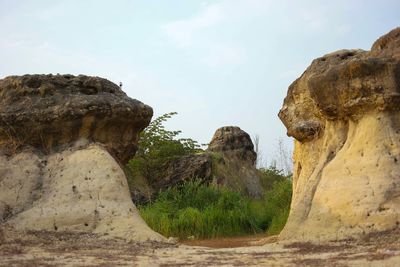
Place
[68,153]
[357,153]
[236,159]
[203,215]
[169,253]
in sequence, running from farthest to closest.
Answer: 1. [236,159]
2. [203,215]
3. [68,153]
4. [357,153]
5. [169,253]

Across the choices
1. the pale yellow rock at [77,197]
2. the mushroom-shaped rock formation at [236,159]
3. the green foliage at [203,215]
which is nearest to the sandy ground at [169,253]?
the pale yellow rock at [77,197]

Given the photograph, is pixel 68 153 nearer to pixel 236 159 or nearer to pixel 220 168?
pixel 220 168

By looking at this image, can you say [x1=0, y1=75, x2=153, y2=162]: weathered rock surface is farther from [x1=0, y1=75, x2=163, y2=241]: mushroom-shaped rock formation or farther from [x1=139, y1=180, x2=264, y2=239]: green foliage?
[x1=139, y1=180, x2=264, y2=239]: green foliage

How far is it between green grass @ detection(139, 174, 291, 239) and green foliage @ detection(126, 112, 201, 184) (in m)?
3.87

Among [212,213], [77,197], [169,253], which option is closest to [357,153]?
[169,253]

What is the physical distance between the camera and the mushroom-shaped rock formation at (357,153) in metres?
6.80

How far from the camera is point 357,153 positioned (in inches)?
294

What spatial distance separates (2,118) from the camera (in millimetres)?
8312

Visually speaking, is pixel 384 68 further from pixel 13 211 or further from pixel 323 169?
pixel 13 211

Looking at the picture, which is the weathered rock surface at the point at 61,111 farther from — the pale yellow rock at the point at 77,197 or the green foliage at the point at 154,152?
the green foliage at the point at 154,152

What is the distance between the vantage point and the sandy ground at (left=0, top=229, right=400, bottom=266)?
4719mm

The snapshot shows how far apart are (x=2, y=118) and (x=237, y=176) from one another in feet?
40.1

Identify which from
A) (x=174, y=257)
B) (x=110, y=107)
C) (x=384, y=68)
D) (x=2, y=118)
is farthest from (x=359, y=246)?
(x=2, y=118)

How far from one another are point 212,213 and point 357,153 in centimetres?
532
